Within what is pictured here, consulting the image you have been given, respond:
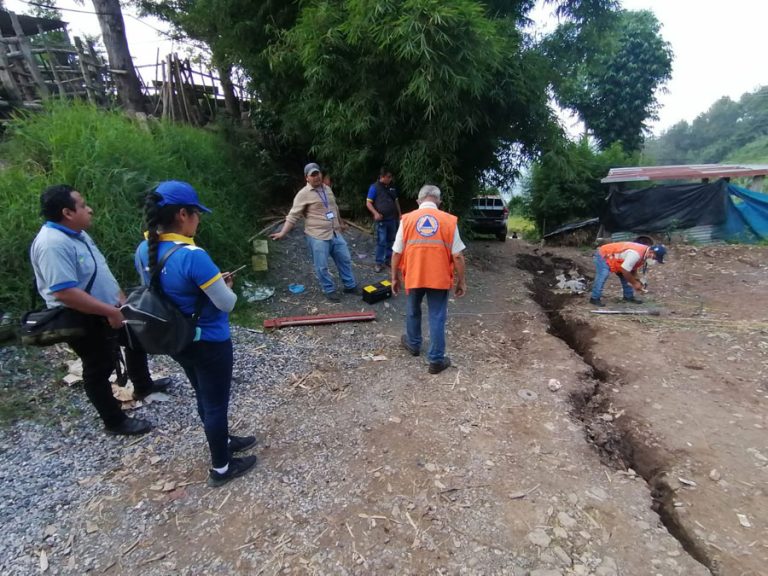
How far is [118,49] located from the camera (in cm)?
686

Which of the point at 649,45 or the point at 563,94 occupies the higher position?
the point at 649,45

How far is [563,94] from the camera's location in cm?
623

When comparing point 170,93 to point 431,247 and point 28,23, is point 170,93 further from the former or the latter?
point 431,247

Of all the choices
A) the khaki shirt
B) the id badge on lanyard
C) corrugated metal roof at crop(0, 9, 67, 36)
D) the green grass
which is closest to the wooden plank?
the khaki shirt

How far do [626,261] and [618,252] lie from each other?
0.18 meters

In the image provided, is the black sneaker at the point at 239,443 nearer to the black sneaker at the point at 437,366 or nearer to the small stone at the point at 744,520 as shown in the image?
the black sneaker at the point at 437,366

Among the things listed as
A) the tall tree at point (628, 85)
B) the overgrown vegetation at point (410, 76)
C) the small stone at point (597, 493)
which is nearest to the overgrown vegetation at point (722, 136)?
the tall tree at point (628, 85)

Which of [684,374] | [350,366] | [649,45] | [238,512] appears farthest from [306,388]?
[649,45]

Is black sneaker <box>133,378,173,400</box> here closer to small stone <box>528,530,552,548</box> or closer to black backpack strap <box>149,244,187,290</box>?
black backpack strap <box>149,244,187,290</box>

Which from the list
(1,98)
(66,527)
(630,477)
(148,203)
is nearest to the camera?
(148,203)

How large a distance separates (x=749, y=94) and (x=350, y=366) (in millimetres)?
54138

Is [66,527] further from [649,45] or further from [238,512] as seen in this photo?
[649,45]

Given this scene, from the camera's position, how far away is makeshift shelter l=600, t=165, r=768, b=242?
893cm

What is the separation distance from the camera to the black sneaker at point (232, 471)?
7.07 ft
